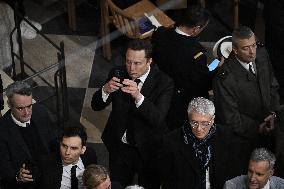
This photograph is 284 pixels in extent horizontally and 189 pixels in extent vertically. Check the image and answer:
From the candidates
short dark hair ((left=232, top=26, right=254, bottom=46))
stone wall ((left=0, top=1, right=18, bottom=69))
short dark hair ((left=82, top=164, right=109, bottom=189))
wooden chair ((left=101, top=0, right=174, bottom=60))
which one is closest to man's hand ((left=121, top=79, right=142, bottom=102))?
short dark hair ((left=82, top=164, right=109, bottom=189))

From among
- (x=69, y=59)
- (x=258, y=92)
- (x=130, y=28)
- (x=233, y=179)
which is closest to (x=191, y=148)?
(x=233, y=179)

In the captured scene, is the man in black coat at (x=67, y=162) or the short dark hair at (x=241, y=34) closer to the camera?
the man in black coat at (x=67, y=162)

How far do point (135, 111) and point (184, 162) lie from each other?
612 mm

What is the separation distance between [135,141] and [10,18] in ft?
9.13

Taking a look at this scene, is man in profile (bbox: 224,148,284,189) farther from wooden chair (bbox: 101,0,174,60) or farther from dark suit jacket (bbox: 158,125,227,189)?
wooden chair (bbox: 101,0,174,60)

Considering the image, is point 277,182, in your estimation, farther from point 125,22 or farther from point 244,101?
point 125,22

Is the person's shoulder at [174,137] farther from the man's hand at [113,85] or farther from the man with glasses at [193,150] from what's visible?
the man's hand at [113,85]

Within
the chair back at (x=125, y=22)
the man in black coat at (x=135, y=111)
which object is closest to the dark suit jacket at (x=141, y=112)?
the man in black coat at (x=135, y=111)

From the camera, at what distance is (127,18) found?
815cm

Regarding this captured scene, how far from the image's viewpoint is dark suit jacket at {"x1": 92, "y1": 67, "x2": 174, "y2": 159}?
6.11m

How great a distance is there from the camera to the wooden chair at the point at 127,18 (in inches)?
320

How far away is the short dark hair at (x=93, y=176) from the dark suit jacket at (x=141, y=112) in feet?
2.54

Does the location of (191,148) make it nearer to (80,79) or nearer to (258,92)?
(258,92)

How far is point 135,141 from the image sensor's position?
20.5 ft
